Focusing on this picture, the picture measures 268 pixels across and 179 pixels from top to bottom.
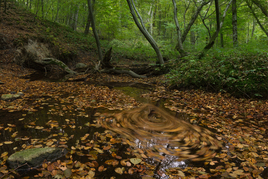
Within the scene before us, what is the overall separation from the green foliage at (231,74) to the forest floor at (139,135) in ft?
1.67

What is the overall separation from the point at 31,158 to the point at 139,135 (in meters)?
2.17

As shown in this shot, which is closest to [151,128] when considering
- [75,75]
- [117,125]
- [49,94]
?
[117,125]

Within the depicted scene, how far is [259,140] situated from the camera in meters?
3.34

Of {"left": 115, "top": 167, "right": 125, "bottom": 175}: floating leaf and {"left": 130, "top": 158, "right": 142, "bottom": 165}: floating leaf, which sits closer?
{"left": 115, "top": 167, "right": 125, "bottom": 175}: floating leaf

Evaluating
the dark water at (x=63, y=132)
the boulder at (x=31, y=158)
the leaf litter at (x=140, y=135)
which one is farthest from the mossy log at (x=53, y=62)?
the boulder at (x=31, y=158)

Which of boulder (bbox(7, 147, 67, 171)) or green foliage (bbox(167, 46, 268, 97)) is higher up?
green foliage (bbox(167, 46, 268, 97))

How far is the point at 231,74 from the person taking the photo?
6137 millimetres

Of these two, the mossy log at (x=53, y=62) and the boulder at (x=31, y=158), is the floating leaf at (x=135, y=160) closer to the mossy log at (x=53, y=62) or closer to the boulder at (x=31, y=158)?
the boulder at (x=31, y=158)

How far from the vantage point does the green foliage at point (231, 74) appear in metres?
5.66

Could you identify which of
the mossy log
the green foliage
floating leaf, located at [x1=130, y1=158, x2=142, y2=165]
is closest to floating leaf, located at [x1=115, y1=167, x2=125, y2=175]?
floating leaf, located at [x1=130, y1=158, x2=142, y2=165]

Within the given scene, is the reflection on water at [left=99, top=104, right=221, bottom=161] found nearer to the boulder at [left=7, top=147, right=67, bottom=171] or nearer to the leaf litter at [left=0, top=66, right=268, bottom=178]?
the leaf litter at [left=0, top=66, right=268, bottom=178]

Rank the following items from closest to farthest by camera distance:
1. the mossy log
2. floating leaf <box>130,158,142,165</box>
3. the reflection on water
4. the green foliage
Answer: floating leaf <box>130,158,142,165</box> < the reflection on water < the green foliage < the mossy log

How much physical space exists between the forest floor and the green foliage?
0.51m

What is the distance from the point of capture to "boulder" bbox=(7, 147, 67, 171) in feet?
7.64
